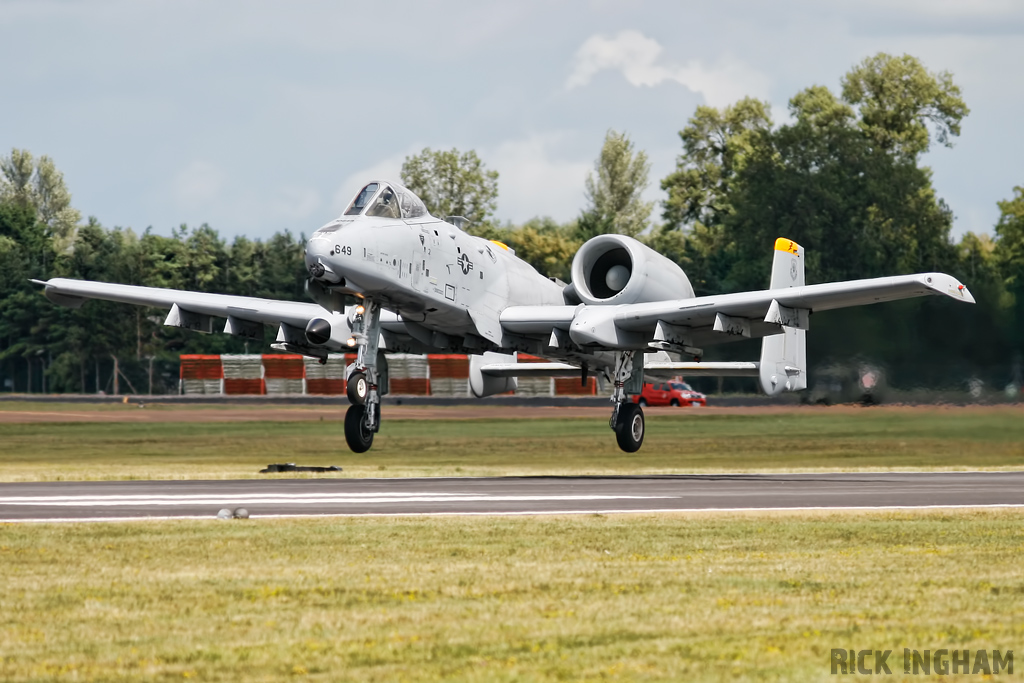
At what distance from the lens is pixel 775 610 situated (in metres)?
8.86

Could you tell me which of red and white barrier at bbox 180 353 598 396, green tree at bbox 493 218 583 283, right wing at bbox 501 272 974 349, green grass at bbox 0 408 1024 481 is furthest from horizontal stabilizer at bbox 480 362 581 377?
green tree at bbox 493 218 583 283

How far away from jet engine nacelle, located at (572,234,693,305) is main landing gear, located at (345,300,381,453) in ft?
17.5

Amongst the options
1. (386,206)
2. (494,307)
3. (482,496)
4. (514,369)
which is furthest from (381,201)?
(514,369)

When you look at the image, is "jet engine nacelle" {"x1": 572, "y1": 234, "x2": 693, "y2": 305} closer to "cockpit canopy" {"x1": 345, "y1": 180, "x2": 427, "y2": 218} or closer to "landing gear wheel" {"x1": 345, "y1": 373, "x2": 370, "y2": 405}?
"cockpit canopy" {"x1": 345, "y1": 180, "x2": 427, "y2": 218}

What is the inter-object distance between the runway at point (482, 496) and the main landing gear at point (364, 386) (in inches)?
45.9

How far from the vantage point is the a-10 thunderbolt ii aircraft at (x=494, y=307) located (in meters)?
23.4

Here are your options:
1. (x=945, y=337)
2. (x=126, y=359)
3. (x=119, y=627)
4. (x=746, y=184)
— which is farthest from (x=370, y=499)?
(x=746, y=184)

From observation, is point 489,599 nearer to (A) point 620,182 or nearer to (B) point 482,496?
(B) point 482,496

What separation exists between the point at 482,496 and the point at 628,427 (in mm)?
9334

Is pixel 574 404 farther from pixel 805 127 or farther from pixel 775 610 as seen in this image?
pixel 775 610

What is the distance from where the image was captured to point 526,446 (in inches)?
1497

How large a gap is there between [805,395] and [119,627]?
27030 mm

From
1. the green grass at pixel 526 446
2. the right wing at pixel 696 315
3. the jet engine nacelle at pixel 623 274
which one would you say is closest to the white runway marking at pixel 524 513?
the right wing at pixel 696 315

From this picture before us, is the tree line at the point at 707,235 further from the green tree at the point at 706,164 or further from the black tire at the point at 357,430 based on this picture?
the black tire at the point at 357,430
